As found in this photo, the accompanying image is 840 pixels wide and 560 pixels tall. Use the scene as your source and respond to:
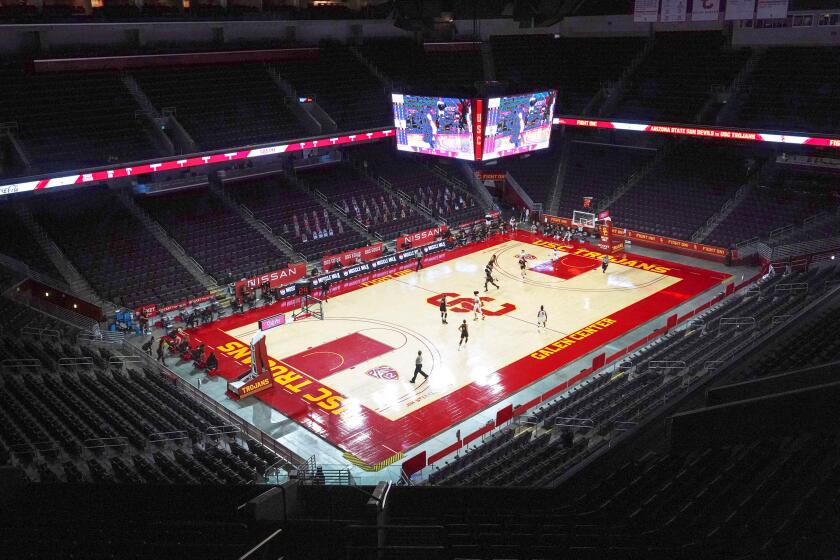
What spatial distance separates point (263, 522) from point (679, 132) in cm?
3269

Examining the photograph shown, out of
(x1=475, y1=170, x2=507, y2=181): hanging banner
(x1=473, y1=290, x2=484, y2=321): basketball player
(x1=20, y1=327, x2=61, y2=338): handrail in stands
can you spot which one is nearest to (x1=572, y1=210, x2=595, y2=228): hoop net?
(x1=475, y1=170, x2=507, y2=181): hanging banner

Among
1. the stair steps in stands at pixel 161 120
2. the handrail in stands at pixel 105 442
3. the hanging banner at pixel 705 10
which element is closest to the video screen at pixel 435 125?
the stair steps in stands at pixel 161 120

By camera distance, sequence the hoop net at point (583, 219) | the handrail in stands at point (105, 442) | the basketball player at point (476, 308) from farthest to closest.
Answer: the hoop net at point (583, 219), the basketball player at point (476, 308), the handrail in stands at point (105, 442)

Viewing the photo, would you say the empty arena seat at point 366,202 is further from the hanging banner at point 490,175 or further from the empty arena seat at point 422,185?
the hanging banner at point 490,175

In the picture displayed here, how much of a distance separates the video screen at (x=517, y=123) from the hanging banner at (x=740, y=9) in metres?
8.77

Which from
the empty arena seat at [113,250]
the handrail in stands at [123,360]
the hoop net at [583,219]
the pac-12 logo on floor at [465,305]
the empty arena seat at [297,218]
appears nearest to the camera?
the handrail in stands at [123,360]

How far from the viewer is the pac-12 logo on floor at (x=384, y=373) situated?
22156 millimetres

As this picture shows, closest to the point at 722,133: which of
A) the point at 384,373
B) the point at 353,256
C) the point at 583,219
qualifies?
the point at 583,219

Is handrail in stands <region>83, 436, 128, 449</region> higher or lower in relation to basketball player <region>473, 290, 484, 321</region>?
higher

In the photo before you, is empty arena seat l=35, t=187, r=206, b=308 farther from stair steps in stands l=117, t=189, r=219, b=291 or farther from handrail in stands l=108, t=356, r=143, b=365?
handrail in stands l=108, t=356, r=143, b=365

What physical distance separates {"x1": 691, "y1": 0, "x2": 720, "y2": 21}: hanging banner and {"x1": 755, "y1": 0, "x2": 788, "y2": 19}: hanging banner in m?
1.65

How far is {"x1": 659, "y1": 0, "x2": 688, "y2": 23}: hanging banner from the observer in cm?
3228

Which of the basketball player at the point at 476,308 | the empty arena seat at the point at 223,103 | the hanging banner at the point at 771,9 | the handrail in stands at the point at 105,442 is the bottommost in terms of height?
the basketball player at the point at 476,308

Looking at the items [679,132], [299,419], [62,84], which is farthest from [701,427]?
[62,84]
